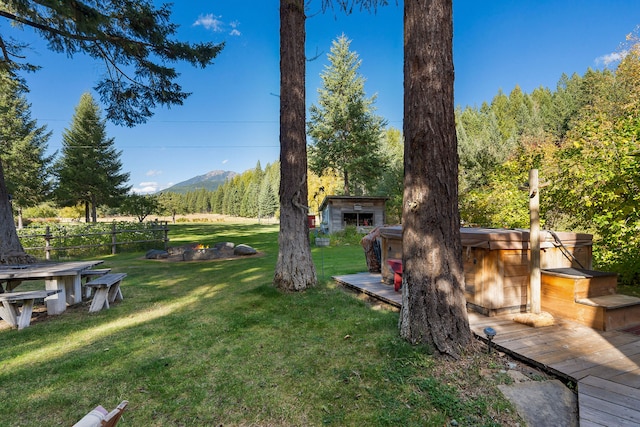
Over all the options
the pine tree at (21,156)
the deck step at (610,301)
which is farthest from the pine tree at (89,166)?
Result: the deck step at (610,301)

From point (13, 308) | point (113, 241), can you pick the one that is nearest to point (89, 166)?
point (113, 241)

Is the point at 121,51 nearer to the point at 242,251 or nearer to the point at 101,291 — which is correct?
the point at 101,291

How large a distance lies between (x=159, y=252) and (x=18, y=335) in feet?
33.5

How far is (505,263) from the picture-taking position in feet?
14.2

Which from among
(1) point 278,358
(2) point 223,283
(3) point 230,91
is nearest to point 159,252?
(2) point 223,283

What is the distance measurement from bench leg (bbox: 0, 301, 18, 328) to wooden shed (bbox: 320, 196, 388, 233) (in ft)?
54.5

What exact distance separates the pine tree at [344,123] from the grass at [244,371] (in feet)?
62.2

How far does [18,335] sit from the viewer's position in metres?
4.50

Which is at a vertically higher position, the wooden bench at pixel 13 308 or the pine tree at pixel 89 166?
the pine tree at pixel 89 166

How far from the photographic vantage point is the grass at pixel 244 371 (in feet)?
8.17

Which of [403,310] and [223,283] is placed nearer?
[403,310]

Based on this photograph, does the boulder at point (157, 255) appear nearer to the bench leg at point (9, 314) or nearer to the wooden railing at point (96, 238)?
the wooden railing at point (96, 238)

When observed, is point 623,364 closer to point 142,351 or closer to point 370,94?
point 142,351

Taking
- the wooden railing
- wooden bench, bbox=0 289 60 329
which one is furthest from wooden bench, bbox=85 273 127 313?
the wooden railing
